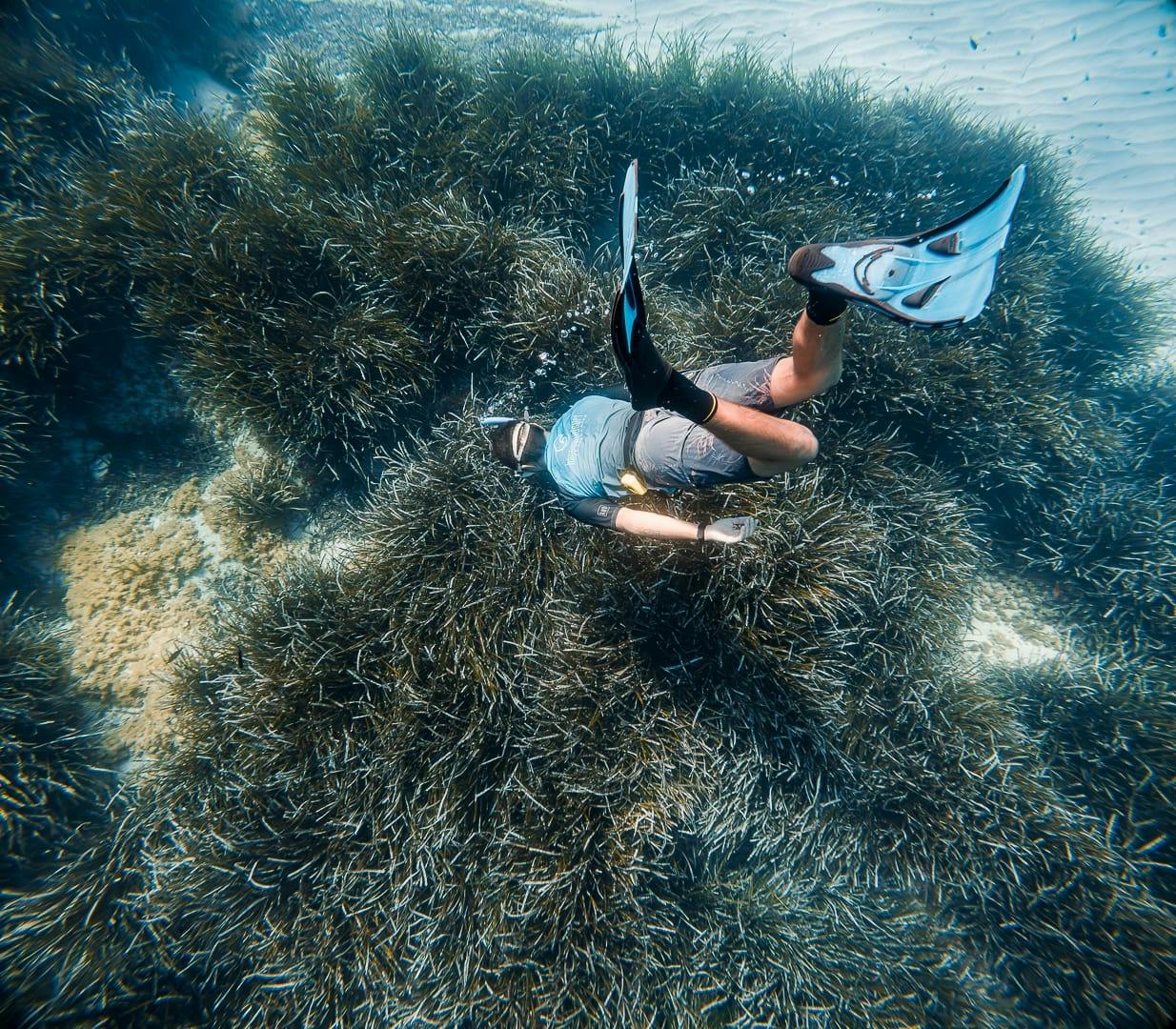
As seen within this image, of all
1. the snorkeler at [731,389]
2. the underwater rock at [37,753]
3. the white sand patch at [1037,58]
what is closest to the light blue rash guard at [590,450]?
the snorkeler at [731,389]

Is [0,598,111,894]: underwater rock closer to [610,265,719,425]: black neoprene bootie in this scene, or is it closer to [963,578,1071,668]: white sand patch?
[610,265,719,425]: black neoprene bootie

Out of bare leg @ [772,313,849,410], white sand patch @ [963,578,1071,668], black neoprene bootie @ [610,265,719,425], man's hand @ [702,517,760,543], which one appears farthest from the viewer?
white sand patch @ [963,578,1071,668]

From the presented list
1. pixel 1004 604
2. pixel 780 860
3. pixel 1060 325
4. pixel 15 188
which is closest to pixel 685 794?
pixel 780 860

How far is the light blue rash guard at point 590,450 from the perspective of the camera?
3.00 m

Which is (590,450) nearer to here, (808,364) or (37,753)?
(808,364)

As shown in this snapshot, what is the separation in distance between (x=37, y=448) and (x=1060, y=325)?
10859 millimetres

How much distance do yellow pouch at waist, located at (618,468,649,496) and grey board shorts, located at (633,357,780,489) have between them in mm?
46

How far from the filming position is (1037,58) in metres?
8.43

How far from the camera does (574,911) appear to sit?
10.3ft

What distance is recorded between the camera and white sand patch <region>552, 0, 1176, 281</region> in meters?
7.73

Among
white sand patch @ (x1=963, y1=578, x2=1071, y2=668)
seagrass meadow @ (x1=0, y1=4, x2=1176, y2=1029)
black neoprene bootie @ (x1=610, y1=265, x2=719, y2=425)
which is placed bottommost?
white sand patch @ (x1=963, y1=578, x2=1071, y2=668)

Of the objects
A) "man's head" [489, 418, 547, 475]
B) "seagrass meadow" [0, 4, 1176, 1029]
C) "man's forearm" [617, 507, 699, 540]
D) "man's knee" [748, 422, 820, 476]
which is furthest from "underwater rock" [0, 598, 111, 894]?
"man's knee" [748, 422, 820, 476]

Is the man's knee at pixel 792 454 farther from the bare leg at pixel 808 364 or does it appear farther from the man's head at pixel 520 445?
the man's head at pixel 520 445

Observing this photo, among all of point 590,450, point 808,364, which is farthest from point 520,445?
point 808,364
